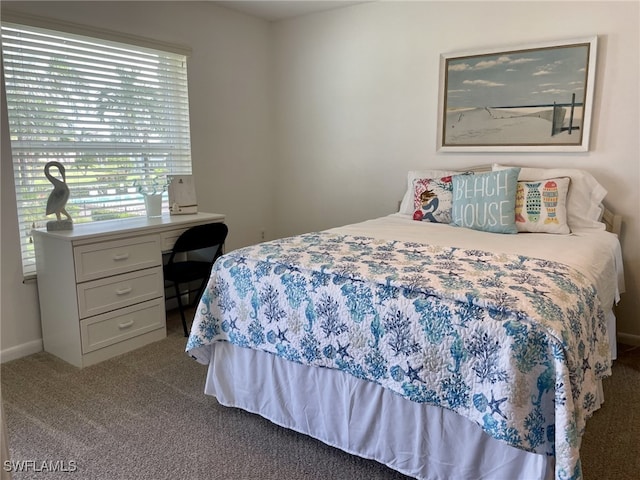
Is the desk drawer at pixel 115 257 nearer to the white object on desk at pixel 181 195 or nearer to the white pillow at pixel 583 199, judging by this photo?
the white object on desk at pixel 181 195

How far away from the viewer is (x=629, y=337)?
298 cm

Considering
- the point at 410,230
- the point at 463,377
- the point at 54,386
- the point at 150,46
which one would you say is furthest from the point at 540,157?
the point at 54,386

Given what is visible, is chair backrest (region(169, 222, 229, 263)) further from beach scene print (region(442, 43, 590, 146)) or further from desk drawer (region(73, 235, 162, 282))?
beach scene print (region(442, 43, 590, 146))

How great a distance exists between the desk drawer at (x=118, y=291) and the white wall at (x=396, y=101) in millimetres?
1654

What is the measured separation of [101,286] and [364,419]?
1.72m

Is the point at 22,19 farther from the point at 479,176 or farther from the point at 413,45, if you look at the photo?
the point at 479,176

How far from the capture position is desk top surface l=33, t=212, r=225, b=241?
2.65m

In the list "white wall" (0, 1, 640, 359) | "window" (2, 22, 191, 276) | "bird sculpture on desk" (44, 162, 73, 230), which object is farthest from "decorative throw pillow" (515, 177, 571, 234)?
"bird sculpture on desk" (44, 162, 73, 230)

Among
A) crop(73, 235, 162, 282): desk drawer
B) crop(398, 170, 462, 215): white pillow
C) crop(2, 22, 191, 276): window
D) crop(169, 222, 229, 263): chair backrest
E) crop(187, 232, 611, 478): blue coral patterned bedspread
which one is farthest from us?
crop(398, 170, 462, 215): white pillow

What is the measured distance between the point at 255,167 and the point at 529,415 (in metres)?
3.27

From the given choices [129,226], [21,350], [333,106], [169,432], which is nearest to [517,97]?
[333,106]

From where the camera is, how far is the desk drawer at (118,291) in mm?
2658

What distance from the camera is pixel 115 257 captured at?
277cm

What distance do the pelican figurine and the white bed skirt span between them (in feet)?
4.32
